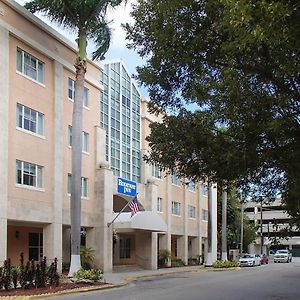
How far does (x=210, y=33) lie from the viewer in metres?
10.1

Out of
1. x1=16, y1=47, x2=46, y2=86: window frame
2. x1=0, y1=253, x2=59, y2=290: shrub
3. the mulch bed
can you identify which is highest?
x1=16, y1=47, x2=46, y2=86: window frame

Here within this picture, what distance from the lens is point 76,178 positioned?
2691 cm

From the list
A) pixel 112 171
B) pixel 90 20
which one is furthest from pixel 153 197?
pixel 90 20

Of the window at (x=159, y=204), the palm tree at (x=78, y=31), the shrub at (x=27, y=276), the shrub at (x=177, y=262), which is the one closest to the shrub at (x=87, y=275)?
the palm tree at (x=78, y=31)

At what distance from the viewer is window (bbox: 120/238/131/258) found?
1791 inches

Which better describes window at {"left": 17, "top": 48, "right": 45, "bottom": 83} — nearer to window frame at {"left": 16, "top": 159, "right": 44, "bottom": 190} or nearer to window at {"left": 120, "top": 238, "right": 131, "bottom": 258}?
window frame at {"left": 16, "top": 159, "right": 44, "bottom": 190}

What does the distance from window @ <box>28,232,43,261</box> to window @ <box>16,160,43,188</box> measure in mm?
5112

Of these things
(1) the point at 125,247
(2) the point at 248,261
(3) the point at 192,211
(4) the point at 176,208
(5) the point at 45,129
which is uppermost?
(5) the point at 45,129

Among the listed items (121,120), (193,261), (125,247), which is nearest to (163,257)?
(125,247)

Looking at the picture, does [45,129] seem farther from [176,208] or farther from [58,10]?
[176,208]

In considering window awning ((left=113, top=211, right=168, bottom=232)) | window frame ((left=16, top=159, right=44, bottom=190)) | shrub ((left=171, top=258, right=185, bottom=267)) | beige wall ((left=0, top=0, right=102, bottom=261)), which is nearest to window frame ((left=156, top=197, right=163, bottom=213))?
shrub ((left=171, top=258, right=185, bottom=267))

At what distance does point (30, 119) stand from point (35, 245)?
8.66m

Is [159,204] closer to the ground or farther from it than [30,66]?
closer to the ground

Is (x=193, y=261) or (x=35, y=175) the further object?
(x=193, y=261)
